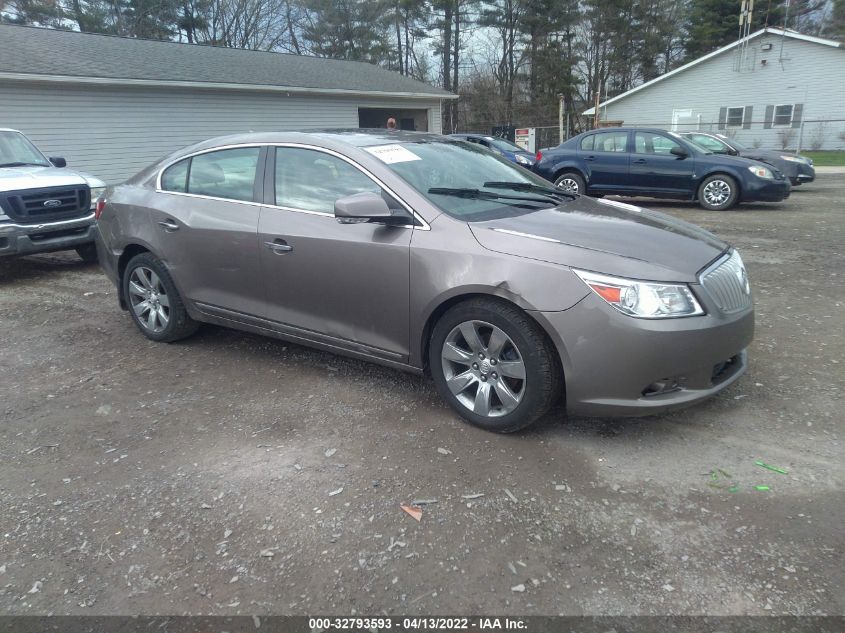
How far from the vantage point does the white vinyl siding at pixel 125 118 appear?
13422 millimetres

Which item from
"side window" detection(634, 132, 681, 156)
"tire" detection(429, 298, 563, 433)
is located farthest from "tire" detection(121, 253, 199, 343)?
"side window" detection(634, 132, 681, 156)

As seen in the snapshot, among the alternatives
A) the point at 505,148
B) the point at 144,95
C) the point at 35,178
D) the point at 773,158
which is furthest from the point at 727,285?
the point at 144,95

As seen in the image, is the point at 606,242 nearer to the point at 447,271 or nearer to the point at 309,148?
the point at 447,271

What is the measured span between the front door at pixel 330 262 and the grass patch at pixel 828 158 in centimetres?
2346

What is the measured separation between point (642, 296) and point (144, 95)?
15794 millimetres

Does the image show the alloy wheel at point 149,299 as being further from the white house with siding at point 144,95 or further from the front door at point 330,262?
the white house with siding at point 144,95

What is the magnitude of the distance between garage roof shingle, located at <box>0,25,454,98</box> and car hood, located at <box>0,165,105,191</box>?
254 inches

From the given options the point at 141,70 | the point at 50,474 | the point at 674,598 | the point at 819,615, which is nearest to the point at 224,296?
the point at 50,474

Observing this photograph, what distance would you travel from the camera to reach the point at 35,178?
24.5 feet

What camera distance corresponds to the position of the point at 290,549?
2.56 metres

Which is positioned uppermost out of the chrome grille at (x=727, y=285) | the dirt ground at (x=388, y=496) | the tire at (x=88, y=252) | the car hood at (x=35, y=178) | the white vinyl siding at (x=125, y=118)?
the white vinyl siding at (x=125, y=118)

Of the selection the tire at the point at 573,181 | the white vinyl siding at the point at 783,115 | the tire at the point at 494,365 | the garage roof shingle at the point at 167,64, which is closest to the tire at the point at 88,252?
the tire at the point at 494,365

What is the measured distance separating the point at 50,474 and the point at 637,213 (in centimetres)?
371

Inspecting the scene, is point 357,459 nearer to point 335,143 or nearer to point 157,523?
point 157,523
